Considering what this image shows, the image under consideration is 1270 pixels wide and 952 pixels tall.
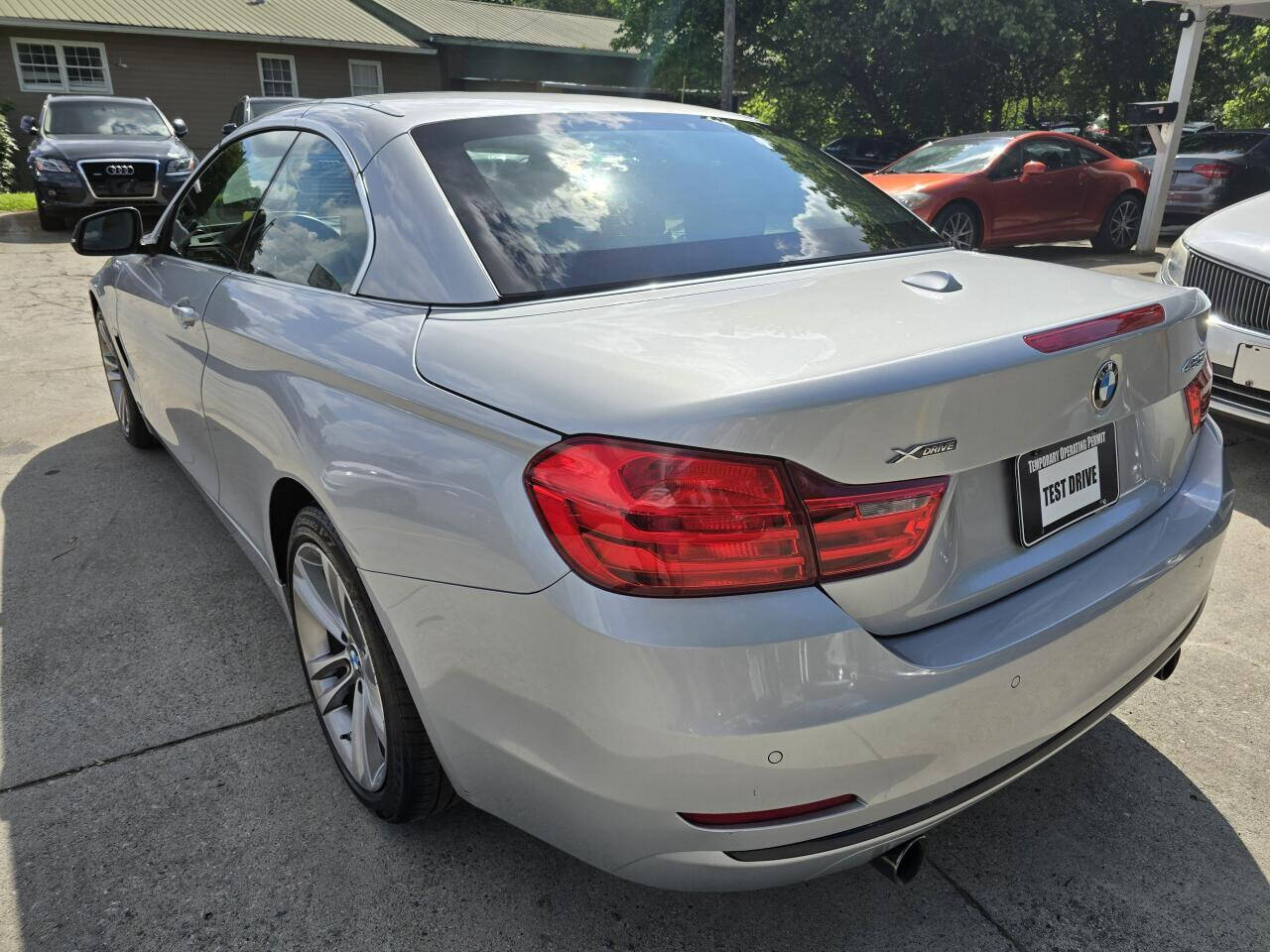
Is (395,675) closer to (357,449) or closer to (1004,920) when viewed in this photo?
(357,449)

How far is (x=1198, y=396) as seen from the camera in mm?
→ 2232

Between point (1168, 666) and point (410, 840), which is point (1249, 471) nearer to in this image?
point (1168, 666)

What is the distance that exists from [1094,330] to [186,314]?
2566 mm

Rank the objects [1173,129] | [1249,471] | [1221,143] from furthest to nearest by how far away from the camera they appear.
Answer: [1221,143], [1173,129], [1249,471]

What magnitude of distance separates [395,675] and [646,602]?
2.52ft

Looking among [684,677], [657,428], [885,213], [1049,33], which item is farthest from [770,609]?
[1049,33]

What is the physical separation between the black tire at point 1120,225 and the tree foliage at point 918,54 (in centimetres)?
748

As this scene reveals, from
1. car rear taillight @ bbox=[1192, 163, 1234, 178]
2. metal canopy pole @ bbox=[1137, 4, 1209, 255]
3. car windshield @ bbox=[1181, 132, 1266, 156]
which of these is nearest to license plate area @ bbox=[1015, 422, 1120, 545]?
metal canopy pole @ bbox=[1137, 4, 1209, 255]

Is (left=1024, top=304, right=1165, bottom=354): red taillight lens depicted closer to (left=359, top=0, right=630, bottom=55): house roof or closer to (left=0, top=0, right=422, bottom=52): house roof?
(left=0, top=0, right=422, bottom=52): house roof

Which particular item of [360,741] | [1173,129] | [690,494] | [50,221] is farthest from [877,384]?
[50,221]

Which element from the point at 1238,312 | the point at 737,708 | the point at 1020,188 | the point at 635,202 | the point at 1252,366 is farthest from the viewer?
the point at 1020,188

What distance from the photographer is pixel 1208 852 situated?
7.13 feet

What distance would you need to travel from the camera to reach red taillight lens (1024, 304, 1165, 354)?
1.69 m

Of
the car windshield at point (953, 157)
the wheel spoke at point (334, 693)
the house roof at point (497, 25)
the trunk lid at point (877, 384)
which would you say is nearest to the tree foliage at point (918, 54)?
the house roof at point (497, 25)
